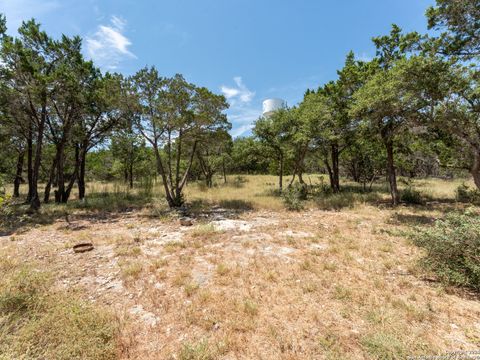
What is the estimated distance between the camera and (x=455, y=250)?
3.68m

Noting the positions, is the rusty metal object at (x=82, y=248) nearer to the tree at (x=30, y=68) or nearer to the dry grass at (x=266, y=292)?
the dry grass at (x=266, y=292)

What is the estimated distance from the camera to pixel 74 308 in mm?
2867

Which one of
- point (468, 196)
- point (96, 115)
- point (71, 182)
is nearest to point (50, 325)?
point (96, 115)

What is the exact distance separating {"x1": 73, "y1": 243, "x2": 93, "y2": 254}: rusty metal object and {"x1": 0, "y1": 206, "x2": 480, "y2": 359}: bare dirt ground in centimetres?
15

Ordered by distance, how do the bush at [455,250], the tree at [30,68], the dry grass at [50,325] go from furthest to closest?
the tree at [30,68], the bush at [455,250], the dry grass at [50,325]

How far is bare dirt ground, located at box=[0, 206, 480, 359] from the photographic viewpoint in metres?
2.44

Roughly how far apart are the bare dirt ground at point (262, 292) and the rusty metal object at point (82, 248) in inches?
5.8

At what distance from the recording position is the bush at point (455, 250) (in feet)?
11.4

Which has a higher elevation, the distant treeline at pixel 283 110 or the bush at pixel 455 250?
the distant treeline at pixel 283 110

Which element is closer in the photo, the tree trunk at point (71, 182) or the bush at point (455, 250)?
the bush at point (455, 250)

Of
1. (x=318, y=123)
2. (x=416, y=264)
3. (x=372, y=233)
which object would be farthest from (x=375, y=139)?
(x=416, y=264)

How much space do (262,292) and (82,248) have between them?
4870mm

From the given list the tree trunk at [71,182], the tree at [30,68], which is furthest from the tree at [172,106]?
the tree trunk at [71,182]

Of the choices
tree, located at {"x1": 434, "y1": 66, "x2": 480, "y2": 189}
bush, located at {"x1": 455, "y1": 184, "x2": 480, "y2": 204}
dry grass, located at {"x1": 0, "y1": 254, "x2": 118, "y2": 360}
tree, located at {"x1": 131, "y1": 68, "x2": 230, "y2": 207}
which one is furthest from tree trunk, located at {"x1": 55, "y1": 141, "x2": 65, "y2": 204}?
bush, located at {"x1": 455, "y1": 184, "x2": 480, "y2": 204}
